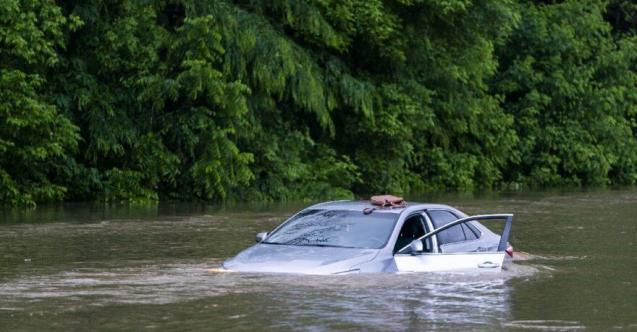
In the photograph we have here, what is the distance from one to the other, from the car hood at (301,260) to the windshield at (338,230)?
8.3 inches

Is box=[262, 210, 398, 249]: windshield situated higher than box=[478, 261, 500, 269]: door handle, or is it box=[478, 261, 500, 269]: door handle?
box=[262, 210, 398, 249]: windshield

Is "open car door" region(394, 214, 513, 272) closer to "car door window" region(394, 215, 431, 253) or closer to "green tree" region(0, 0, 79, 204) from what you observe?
"car door window" region(394, 215, 431, 253)

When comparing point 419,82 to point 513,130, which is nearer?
point 419,82

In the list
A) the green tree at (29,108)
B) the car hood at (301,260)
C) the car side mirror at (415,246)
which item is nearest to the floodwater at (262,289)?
the car hood at (301,260)

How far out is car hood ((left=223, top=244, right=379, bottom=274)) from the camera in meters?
15.1

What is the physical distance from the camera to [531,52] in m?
51.1

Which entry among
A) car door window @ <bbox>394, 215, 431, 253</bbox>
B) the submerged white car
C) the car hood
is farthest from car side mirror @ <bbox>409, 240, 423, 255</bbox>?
the car hood

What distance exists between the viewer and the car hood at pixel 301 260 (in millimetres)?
15109

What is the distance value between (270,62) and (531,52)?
18994 mm

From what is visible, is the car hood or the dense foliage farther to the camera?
the dense foliage

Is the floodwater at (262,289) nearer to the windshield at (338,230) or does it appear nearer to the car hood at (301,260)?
the car hood at (301,260)

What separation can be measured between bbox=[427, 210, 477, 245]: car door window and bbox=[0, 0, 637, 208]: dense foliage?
1503 centimetres

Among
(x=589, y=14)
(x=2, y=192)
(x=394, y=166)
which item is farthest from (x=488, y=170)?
(x=2, y=192)

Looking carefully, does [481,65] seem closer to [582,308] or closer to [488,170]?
[488,170]
